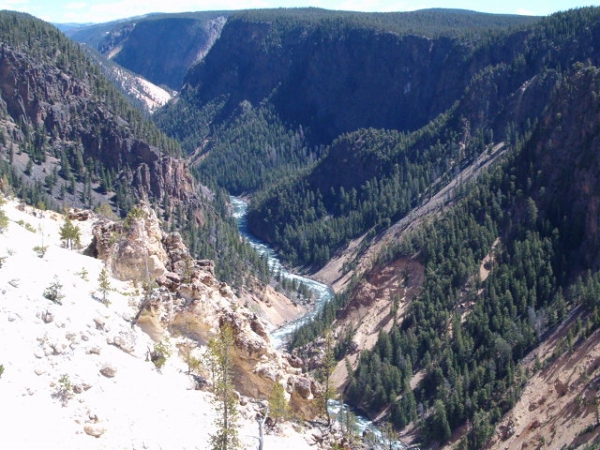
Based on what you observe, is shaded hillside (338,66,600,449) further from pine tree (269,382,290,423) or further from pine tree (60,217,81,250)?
pine tree (60,217,81,250)

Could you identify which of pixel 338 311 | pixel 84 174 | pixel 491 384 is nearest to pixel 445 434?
pixel 491 384

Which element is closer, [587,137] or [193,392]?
[193,392]

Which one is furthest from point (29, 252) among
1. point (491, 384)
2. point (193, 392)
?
point (491, 384)

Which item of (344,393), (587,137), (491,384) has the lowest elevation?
(344,393)

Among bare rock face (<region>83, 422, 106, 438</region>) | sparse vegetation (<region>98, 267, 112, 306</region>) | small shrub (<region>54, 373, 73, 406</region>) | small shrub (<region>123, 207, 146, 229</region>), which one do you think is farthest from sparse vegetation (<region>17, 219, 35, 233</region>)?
bare rock face (<region>83, 422, 106, 438</region>)

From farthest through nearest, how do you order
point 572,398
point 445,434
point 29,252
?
point 445,434 → point 572,398 → point 29,252

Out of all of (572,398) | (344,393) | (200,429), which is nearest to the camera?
(200,429)

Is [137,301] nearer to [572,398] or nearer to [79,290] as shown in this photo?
[79,290]

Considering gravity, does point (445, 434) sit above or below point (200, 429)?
below
